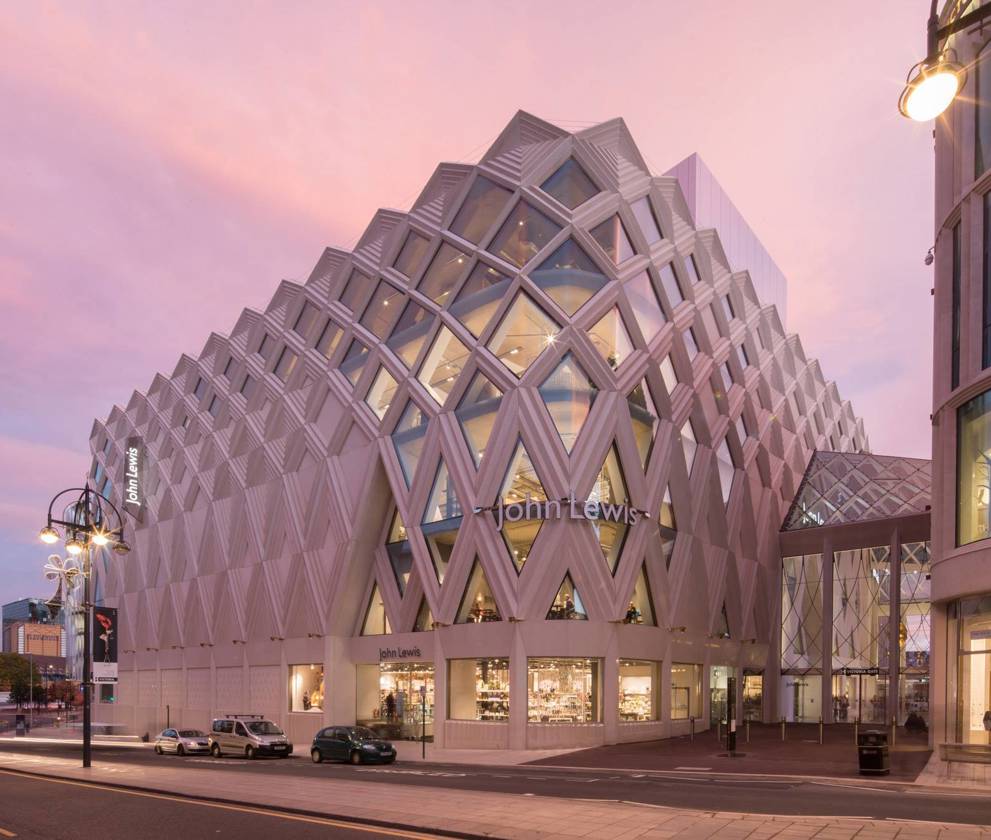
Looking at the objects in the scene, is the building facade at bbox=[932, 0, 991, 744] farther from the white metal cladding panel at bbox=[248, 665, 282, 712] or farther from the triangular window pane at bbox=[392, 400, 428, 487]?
the white metal cladding panel at bbox=[248, 665, 282, 712]

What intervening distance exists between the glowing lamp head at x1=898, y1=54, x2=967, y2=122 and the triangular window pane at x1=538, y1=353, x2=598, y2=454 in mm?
33676

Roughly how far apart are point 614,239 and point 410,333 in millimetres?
12027

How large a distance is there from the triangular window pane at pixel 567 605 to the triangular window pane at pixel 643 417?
24.1 ft

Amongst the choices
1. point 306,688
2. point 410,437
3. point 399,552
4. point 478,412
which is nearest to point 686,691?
point 399,552

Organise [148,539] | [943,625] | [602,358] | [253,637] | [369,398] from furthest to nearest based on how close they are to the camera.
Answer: [148,539]
[253,637]
[369,398]
[602,358]
[943,625]

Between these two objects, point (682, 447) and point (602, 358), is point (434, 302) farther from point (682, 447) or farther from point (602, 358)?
point (682, 447)

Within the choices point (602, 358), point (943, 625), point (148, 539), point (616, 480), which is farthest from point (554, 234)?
point (148, 539)

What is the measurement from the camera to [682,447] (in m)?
47.3

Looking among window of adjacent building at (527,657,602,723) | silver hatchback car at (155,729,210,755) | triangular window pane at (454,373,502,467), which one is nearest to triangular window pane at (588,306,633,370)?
triangular window pane at (454,373,502,467)

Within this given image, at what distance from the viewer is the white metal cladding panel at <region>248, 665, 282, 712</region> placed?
5406 cm

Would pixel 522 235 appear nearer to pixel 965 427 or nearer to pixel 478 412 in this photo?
pixel 478 412

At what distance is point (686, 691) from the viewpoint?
152ft

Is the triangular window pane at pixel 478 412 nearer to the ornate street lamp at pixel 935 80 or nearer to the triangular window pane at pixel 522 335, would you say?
the triangular window pane at pixel 522 335

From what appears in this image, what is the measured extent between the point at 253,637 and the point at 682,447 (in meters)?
29.5
